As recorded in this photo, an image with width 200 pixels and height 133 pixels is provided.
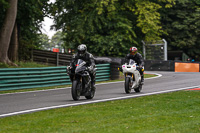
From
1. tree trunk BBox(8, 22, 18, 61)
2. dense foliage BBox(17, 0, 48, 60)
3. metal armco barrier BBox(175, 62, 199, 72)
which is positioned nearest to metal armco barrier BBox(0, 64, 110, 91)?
tree trunk BBox(8, 22, 18, 61)

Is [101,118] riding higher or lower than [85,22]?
lower

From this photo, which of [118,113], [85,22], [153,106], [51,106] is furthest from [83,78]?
[85,22]

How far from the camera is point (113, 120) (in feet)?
25.5

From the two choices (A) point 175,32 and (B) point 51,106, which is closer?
(B) point 51,106

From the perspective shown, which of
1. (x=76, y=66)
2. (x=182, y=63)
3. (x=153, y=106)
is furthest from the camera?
(x=182, y=63)

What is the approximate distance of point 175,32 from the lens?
49438mm

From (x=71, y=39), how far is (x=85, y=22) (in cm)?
267

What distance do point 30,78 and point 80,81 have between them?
723cm

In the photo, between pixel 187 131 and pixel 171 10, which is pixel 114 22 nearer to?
pixel 171 10

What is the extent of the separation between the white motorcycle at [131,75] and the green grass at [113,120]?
13.4ft

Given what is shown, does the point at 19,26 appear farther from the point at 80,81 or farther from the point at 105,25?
the point at 80,81

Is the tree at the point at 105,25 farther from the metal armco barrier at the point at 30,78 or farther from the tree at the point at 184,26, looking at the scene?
the metal armco barrier at the point at 30,78

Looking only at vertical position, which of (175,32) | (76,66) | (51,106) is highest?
(175,32)

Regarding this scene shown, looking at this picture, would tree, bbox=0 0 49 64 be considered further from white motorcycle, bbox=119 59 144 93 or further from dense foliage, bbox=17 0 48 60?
white motorcycle, bbox=119 59 144 93
